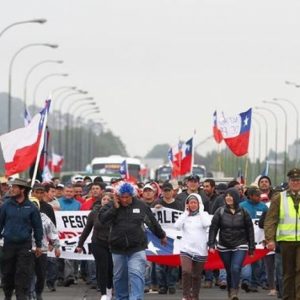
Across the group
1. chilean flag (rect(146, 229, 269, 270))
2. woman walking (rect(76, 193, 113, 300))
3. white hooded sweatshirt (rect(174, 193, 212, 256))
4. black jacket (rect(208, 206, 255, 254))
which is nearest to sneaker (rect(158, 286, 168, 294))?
chilean flag (rect(146, 229, 269, 270))

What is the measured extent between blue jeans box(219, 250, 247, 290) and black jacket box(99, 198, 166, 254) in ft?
9.93

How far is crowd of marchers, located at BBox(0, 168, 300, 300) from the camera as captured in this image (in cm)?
1661

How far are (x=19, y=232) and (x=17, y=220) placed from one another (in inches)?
6.0

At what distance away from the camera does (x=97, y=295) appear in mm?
21312

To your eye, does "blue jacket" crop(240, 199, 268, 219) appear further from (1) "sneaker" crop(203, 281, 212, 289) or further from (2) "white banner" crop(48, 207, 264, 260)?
(2) "white banner" crop(48, 207, 264, 260)

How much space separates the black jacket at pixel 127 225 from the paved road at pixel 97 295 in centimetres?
428

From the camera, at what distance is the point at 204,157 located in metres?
174

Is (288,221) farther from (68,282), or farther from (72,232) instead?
(68,282)

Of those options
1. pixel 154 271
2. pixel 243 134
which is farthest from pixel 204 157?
pixel 154 271

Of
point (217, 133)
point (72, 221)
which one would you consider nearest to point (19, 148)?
point (72, 221)

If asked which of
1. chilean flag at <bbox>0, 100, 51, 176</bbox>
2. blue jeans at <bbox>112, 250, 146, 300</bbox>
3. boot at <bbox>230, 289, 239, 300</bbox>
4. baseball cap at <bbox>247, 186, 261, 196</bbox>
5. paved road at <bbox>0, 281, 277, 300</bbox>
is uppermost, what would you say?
chilean flag at <bbox>0, 100, 51, 176</bbox>

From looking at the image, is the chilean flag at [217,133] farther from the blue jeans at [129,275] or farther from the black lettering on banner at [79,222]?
the blue jeans at [129,275]

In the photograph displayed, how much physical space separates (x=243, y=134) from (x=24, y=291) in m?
17.0

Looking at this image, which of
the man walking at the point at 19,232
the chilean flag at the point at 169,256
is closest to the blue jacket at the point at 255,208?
the chilean flag at the point at 169,256
